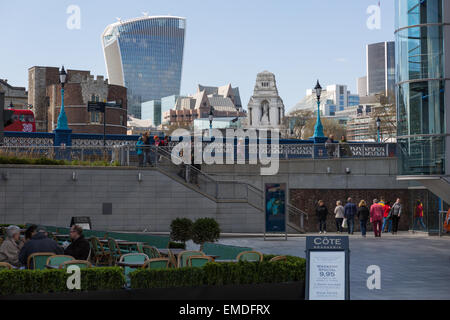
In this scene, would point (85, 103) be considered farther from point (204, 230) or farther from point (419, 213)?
point (204, 230)

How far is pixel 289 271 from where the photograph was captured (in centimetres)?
1303

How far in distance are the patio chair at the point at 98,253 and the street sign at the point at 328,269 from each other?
345 inches

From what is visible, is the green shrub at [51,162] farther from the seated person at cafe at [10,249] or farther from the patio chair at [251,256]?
the patio chair at [251,256]

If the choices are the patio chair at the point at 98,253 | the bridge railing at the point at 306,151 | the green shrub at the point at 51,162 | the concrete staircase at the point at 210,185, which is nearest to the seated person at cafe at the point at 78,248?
the patio chair at the point at 98,253

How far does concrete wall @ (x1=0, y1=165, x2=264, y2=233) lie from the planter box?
766 inches

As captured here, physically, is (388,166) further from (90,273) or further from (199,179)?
(90,273)

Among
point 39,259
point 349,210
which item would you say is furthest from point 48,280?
point 349,210

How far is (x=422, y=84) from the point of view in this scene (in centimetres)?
2494

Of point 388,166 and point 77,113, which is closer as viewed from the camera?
point 388,166

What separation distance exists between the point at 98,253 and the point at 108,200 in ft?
43.5

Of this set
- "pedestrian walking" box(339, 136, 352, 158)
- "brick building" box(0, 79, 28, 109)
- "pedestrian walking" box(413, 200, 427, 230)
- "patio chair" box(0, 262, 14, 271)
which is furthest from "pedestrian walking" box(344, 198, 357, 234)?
"brick building" box(0, 79, 28, 109)
